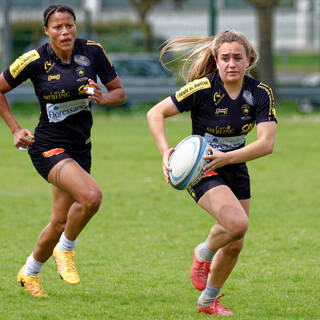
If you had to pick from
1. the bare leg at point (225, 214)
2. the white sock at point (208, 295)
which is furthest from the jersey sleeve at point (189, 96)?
the white sock at point (208, 295)

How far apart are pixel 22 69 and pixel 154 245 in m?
2.63

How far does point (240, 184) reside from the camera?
573 centimetres

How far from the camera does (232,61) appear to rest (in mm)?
5480

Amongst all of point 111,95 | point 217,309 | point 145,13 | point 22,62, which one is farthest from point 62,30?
point 145,13

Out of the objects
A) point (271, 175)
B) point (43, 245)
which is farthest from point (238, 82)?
point (271, 175)

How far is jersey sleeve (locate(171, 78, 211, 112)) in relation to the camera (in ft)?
18.3

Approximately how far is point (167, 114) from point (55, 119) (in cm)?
98

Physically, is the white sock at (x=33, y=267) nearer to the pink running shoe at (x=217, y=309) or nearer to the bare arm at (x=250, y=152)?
the pink running shoe at (x=217, y=309)

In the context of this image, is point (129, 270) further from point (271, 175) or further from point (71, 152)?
point (271, 175)

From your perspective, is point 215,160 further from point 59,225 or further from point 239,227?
point 59,225

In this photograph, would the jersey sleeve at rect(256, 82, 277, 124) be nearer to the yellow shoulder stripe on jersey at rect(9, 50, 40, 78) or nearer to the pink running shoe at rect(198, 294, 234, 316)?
the pink running shoe at rect(198, 294, 234, 316)

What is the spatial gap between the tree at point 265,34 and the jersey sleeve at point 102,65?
16.0 meters

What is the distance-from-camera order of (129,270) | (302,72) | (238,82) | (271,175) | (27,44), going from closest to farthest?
(238,82) < (129,270) < (271,175) < (27,44) < (302,72)

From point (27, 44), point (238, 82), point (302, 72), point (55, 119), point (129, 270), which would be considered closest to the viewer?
point (238, 82)
